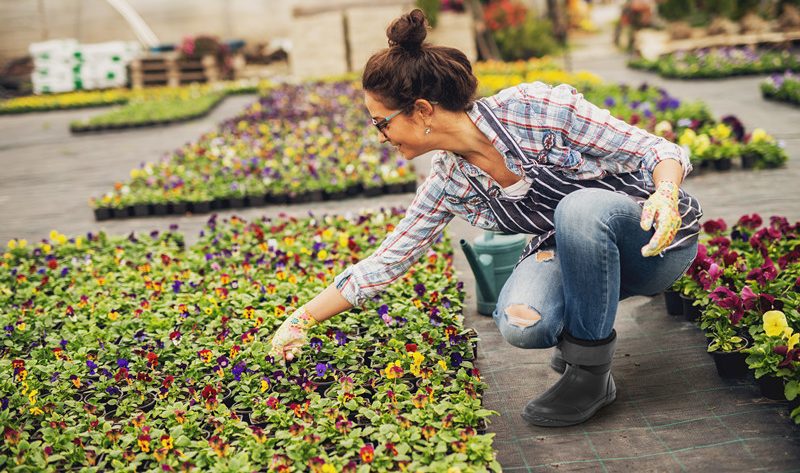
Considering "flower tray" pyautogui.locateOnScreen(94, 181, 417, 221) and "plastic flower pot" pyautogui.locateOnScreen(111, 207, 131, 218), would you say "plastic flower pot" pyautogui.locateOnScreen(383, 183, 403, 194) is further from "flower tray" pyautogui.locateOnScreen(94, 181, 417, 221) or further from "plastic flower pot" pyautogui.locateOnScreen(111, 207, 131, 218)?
"plastic flower pot" pyautogui.locateOnScreen(111, 207, 131, 218)

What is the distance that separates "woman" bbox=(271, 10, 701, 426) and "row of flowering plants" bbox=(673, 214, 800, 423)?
0.35 metres

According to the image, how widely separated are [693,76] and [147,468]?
35.3 feet

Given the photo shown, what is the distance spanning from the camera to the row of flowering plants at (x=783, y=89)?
8266 mm

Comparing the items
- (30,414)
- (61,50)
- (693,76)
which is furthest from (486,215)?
(61,50)

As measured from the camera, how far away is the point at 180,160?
7.50m

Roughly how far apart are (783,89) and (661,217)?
7.27 metres

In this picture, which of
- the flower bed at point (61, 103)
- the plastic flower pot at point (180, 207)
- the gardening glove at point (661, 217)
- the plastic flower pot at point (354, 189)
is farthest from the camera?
the flower bed at point (61, 103)

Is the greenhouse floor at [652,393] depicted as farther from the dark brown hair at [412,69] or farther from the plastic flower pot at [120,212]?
the dark brown hair at [412,69]

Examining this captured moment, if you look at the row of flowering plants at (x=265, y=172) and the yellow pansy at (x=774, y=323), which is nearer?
the yellow pansy at (x=774, y=323)

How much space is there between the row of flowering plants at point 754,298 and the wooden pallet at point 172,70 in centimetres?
1564

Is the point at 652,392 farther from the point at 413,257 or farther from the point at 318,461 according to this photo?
the point at 318,461

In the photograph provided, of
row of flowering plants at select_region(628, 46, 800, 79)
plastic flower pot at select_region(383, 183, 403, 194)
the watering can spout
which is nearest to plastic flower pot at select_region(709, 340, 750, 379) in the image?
the watering can spout

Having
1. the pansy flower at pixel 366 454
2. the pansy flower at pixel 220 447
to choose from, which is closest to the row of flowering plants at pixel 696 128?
the pansy flower at pixel 366 454

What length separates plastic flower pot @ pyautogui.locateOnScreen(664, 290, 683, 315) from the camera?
3346mm
